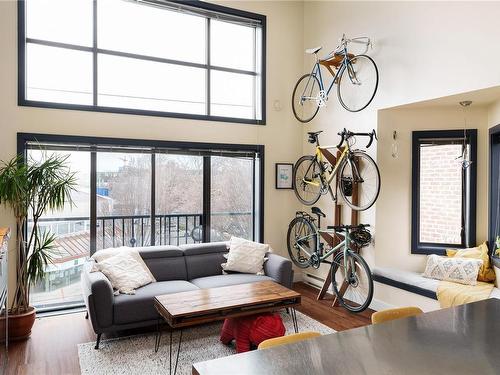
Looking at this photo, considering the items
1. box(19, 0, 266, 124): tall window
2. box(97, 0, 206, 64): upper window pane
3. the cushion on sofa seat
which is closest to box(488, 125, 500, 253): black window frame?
the cushion on sofa seat

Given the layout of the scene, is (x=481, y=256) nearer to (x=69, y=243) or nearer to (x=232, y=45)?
(x=232, y=45)

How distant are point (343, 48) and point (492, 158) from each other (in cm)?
204

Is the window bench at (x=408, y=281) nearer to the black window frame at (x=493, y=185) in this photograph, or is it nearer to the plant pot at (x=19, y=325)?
the black window frame at (x=493, y=185)

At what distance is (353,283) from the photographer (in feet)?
14.2

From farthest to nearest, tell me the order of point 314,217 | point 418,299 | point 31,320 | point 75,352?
1. point 314,217
2. point 418,299
3. point 31,320
4. point 75,352

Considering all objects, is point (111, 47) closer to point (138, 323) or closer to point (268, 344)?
point (138, 323)

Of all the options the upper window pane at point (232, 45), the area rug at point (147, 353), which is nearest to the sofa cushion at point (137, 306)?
the area rug at point (147, 353)

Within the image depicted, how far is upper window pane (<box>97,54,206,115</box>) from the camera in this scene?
4586mm

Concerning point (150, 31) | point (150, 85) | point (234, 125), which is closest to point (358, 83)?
point (234, 125)

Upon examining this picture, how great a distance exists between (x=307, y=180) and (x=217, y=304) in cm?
271

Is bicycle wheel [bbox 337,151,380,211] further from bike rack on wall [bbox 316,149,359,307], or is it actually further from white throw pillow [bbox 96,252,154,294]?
white throw pillow [bbox 96,252,154,294]

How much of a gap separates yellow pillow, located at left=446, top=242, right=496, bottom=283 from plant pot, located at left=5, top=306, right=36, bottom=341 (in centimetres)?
443

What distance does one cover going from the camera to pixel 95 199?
4500 millimetres

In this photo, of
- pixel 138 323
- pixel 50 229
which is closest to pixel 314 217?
pixel 138 323
